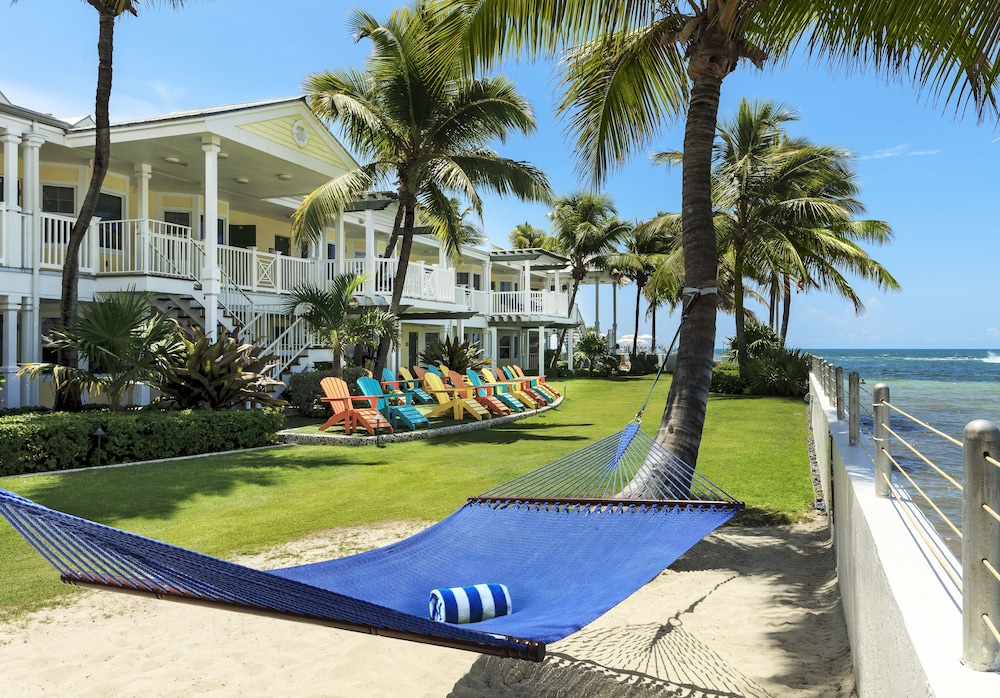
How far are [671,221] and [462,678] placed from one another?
2405 centimetres

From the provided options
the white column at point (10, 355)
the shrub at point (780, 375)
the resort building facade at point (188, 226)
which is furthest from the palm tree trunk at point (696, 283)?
the shrub at point (780, 375)

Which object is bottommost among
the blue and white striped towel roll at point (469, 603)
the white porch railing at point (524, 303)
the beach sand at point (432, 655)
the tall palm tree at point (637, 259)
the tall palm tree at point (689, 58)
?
the beach sand at point (432, 655)

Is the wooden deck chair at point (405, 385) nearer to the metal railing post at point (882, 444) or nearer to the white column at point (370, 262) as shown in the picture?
the white column at point (370, 262)

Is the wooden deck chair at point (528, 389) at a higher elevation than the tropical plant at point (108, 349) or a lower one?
lower

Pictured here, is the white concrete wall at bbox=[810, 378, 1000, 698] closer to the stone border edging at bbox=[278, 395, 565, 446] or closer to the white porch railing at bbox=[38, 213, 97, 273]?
the stone border edging at bbox=[278, 395, 565, 446]

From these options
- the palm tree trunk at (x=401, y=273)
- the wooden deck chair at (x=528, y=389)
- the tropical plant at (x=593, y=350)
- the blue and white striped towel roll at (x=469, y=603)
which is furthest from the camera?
the tropical plant at (x=593, y=350)

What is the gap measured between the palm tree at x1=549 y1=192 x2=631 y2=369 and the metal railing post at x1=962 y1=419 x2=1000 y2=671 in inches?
1343

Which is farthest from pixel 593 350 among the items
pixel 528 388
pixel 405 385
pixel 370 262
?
pixel 370 262

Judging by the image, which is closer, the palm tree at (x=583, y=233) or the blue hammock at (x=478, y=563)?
the blue hammock at (x=478, y=563)

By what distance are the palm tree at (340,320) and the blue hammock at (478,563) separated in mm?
10111

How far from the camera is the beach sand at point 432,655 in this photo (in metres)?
4.04

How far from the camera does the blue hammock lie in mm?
2850

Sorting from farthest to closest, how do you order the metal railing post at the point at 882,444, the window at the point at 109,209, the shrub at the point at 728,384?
the shrub at the point at 728,384 < the window at the point at 109,209 < the metal railing post at the point at 882,444

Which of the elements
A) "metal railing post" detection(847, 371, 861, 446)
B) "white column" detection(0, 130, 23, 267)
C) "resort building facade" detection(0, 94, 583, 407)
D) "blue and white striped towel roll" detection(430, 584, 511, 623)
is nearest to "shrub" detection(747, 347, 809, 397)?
"resort building facade" detection(0, 94, 583, 407)
